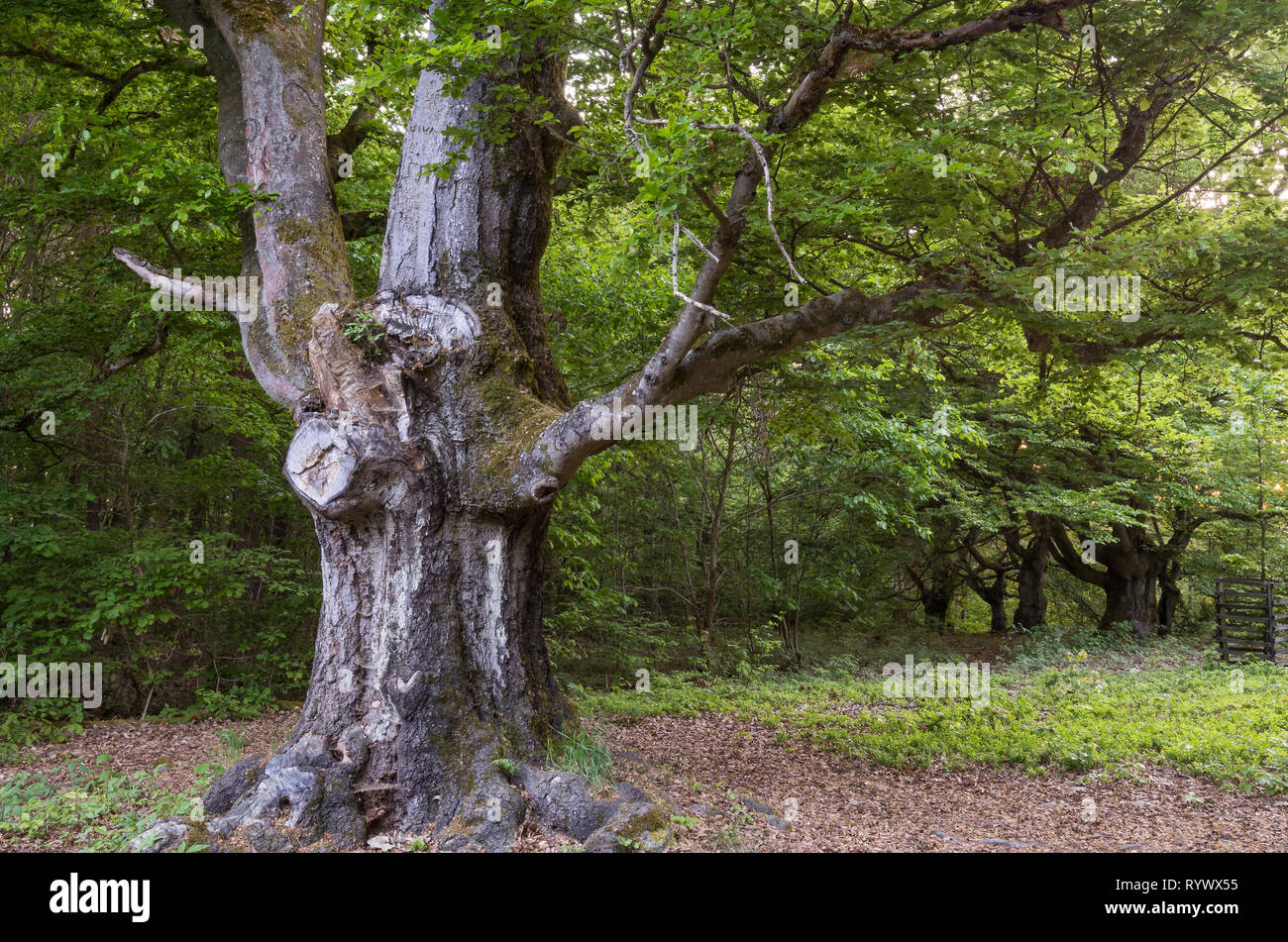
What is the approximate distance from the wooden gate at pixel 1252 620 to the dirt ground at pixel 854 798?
9.13m

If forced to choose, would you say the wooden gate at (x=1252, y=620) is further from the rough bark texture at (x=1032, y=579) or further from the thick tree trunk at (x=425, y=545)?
the thick tree trunk at (x=425, y=545)

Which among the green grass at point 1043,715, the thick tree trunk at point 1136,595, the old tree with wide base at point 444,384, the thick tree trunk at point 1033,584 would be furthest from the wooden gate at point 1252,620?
the old tree with wide base at point 444,384

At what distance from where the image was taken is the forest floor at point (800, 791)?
15.3ft

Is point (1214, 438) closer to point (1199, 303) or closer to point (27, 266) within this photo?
point (1199, 303)

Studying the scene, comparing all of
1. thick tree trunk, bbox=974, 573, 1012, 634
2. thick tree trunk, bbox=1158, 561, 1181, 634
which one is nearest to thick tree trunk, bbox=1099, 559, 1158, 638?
thick tree trunk, bbox=1158, 561, 1181, 634

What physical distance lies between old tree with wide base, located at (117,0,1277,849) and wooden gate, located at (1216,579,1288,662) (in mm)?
11598

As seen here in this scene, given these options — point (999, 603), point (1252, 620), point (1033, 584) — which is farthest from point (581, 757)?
point (999, 603)

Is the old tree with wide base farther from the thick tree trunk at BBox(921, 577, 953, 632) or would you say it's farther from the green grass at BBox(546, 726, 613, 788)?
the thick tree trunk at BBox(921, 577, 953, 632)

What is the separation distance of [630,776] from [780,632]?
31.1ft

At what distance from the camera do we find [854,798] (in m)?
5.71

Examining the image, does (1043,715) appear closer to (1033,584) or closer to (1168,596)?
(1033,584)

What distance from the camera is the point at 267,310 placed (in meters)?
5.35

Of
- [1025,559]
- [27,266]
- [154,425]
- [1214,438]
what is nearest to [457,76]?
[154,425]

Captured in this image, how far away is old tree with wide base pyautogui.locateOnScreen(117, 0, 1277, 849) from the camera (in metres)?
4.37
